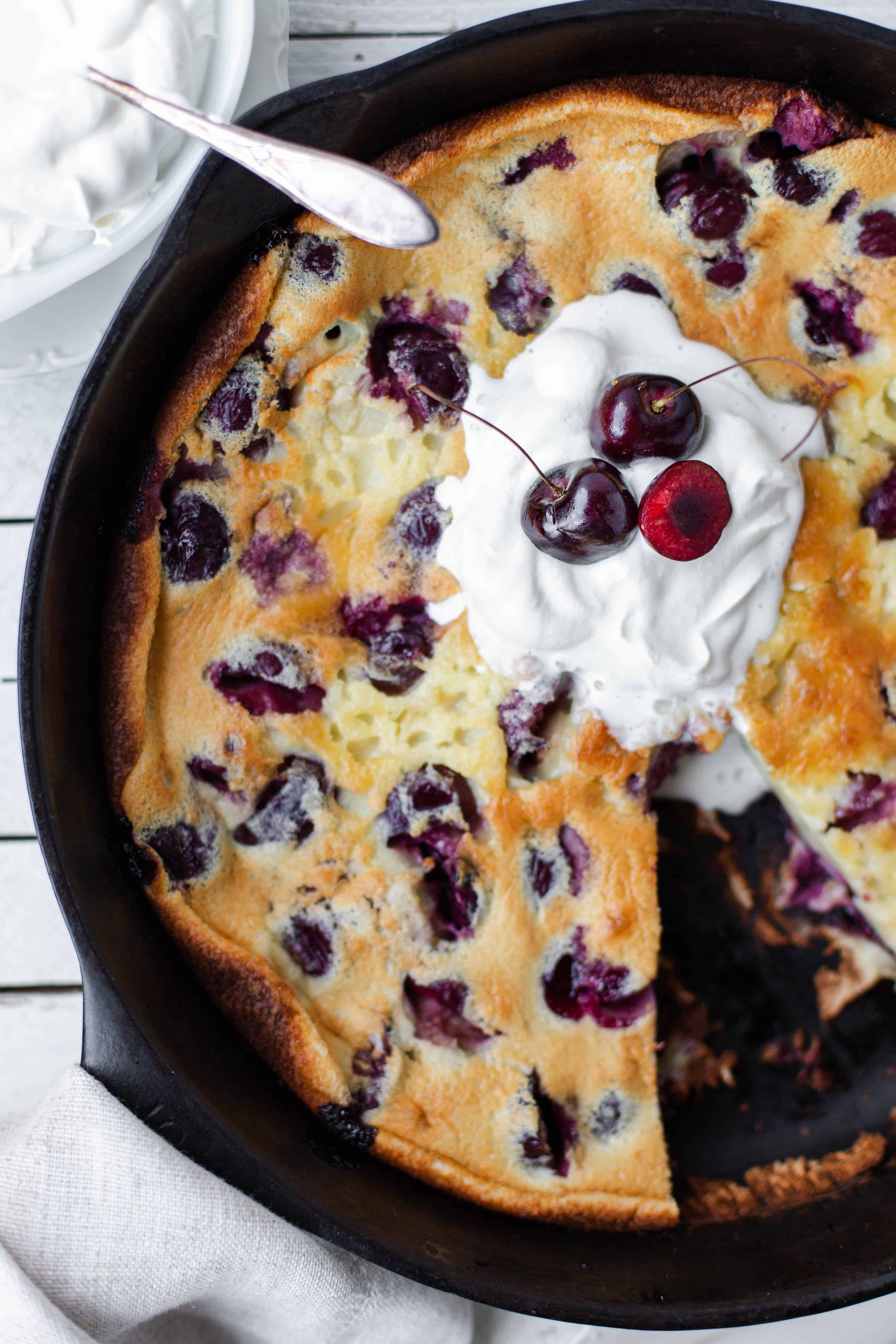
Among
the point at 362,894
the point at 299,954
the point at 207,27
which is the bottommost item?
the point at 299,954

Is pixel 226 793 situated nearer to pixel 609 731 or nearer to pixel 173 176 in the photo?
pixel 609 731

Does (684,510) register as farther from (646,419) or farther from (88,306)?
(88,306)

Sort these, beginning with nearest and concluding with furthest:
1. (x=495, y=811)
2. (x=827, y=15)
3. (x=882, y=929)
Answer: (x=827, y=15) → (x=495, y=811) → (x=882, y=929)

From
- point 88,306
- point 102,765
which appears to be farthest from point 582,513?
point 88,306

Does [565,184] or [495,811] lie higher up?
[565,184]

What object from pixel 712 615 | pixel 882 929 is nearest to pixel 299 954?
pixel 712 615

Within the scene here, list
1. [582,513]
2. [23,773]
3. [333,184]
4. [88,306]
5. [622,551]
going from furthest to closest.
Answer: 1. [23,773]
2. [88,306]
3. [622,551]
4. [582,513]
5. [333,184]

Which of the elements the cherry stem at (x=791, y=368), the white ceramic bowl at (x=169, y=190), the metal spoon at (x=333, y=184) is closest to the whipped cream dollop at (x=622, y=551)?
the cherry stem at (x=791, y=368)
